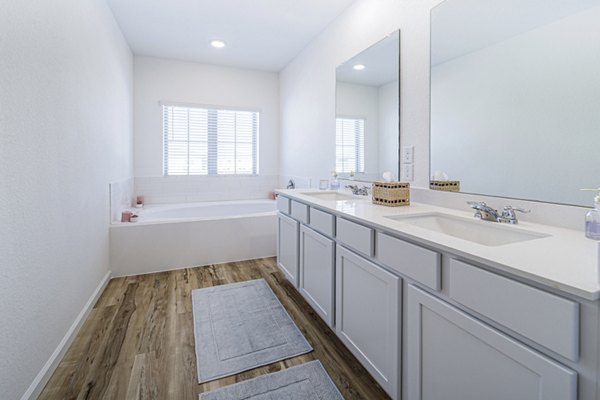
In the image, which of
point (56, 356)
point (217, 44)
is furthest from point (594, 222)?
point (217, 44)

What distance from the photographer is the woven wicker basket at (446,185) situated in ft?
5.66

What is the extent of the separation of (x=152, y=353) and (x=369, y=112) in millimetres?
2264

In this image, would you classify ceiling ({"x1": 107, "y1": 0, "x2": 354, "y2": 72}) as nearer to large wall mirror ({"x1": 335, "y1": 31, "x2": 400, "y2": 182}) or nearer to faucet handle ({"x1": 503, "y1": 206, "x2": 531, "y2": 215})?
large wall mirror ({"x1": 335, "y1": 31, "x2": 400, "y2": 182})

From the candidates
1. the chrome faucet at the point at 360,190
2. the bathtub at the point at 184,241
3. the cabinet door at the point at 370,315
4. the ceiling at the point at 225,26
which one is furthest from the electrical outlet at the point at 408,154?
the bathtub at the point at 184,241

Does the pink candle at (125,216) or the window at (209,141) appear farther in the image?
the window at (209,141)

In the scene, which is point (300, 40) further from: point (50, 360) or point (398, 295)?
point (50, 360)

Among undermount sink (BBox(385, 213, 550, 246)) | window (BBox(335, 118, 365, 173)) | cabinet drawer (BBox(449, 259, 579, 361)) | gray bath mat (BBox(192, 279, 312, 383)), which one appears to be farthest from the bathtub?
cabinet drawer (BBox(449, 259, 579, 361))

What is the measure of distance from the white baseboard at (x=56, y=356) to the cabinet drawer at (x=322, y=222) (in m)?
1.61

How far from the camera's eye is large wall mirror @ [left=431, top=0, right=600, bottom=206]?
→ 1.15 metres

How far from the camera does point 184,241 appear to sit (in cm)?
319

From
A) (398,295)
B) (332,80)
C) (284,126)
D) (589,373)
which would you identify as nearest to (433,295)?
(398,295)

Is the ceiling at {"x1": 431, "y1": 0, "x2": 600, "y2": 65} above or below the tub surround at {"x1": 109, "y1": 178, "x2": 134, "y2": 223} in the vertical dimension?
above

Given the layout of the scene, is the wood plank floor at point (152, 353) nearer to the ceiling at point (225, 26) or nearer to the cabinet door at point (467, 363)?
the cabinet door at point (467, 363)

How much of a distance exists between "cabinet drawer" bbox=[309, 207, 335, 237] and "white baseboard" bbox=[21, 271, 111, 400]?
161 centimetres
